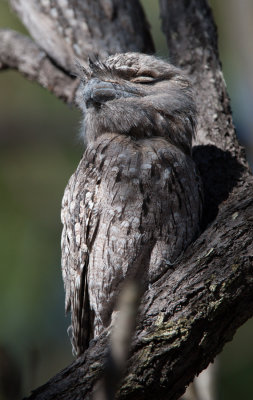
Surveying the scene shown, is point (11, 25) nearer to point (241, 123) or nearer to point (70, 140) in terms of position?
point (70, 140)

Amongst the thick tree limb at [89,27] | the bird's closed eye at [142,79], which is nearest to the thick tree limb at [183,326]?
the bird's closed eye at [142,79]

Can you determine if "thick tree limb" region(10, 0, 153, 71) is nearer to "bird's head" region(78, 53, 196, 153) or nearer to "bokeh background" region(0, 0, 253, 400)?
"bird's head" region(78, 53, 196, 153)

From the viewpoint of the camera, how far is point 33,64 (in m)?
5.48

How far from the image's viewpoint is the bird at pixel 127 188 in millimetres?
3213

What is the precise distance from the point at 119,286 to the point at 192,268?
2.06 feet

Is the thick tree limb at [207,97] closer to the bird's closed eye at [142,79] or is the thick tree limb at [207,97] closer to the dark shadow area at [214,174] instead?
the dark shadow area at [214,174]

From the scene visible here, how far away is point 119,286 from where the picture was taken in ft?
11.0

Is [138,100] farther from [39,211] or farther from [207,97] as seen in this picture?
[39,211]

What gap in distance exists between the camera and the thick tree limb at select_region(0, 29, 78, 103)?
5.30 meters

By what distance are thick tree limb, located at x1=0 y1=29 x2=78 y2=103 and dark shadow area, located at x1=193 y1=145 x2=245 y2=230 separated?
179 centimetres

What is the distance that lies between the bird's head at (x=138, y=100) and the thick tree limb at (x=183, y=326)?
0.85 m

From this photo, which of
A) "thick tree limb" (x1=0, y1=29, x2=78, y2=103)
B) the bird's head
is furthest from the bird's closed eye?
"thick tree limb" (x1=0, y1=29, x2=78, y2=103)

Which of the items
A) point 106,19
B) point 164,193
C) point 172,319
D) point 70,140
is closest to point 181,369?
point 172,319

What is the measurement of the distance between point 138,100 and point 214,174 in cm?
76
